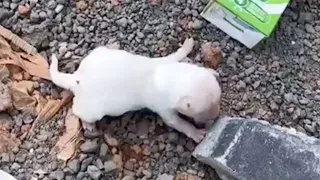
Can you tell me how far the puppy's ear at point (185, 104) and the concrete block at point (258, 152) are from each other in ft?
0.37

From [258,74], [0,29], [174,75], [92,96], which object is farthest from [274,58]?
[0,29]

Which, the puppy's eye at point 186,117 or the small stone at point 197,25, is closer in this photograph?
the puppy's eye at point 186,117

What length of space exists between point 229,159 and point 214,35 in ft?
1.37

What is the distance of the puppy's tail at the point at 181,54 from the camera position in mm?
2166

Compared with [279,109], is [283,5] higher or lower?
higher

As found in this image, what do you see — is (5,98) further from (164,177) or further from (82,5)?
(164,177)

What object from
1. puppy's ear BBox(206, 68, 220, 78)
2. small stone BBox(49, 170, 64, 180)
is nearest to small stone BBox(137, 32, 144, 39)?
puppy's ear BBox(206, 68, 220, 78)

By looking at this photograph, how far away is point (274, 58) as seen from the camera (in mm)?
2256

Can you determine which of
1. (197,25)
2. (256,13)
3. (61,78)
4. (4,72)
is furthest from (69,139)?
(256,13)

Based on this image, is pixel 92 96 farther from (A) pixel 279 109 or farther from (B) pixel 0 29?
(A) pixel 279 109

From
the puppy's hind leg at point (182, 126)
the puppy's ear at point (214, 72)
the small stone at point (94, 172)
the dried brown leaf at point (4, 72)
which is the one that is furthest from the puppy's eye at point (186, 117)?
the dried brown leaf at point (4, 72)

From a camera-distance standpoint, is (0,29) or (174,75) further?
(0,29)

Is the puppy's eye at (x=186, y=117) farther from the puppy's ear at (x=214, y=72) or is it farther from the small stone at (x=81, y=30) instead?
the small stone at (x=81, y=30)

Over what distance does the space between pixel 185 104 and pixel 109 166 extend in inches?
10.2
